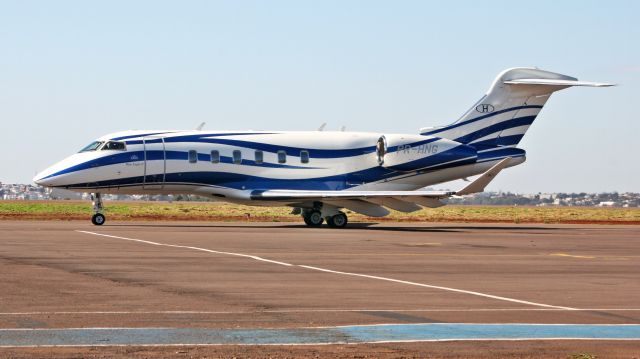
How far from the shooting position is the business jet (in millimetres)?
42062

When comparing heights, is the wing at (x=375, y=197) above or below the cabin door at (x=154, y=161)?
below

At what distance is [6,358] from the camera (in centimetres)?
1002

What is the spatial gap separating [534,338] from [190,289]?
6.57 m

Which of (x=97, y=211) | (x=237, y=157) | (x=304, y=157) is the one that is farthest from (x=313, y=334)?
(x=304, y=157)

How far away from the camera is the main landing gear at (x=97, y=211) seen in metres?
41.8

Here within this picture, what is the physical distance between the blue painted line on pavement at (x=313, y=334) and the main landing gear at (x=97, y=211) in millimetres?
30281

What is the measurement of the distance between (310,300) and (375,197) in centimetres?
2687

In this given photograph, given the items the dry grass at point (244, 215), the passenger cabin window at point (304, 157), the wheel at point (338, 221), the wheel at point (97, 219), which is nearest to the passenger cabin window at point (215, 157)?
the passenger cabin window at point (304, 157)

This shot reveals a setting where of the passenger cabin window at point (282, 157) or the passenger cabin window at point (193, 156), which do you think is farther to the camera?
the passenger cabin window at point (282, 157)

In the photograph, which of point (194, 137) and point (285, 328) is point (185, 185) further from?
point (285, 328)

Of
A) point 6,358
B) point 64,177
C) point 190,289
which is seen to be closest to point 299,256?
point 190,289

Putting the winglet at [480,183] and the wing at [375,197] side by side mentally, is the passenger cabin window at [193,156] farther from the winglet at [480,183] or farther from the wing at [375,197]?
the winglet at [480,183]

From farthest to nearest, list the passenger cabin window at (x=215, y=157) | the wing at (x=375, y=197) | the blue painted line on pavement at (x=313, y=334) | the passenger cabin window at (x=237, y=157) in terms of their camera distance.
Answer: the passenger cabin window at (x=237, y=157) < the passenger cabin window at (x=215, y=157) < the wing at (x=375, y=197) < the blue painted line on pavement at (x=313, y=334)

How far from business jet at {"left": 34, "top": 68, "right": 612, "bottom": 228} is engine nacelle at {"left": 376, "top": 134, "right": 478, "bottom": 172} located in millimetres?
43
